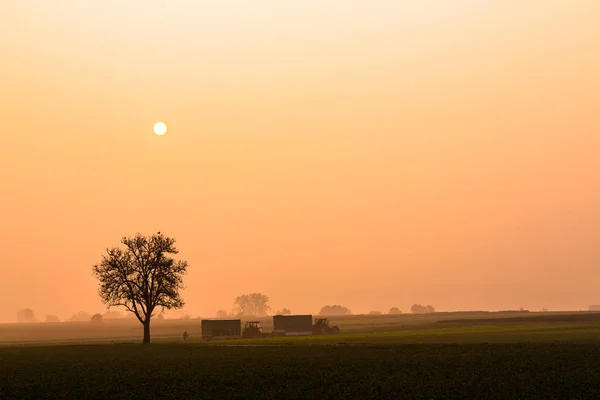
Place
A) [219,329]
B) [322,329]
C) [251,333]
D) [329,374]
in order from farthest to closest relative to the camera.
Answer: [322,329]
[251,333]
[219,329]
[329,374]

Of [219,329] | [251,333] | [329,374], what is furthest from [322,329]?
[329,374]

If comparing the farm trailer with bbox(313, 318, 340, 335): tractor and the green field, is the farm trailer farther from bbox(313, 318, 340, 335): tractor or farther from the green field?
the green field

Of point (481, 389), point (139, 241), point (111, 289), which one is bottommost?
point (481, 389)

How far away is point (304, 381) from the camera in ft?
151

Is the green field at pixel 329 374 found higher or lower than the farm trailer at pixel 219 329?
lower

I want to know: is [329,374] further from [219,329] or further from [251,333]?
[251,333]

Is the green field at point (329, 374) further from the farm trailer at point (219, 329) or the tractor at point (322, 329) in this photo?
the tractor at point (322, 329)

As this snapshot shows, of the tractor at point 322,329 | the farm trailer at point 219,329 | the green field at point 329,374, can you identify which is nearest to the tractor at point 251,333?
the farm trailer at point 219,329

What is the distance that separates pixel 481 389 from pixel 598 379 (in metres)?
8.26

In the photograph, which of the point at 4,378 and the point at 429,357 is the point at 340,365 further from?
the point at 4,378

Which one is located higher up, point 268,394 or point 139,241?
point 139,241

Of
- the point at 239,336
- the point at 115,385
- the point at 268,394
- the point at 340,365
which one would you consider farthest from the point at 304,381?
the point at 239,336

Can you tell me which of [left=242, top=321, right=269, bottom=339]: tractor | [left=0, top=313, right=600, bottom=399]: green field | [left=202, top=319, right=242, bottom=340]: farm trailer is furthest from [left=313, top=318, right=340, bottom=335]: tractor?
[left=0, top=313, right=600, bottom=399]: green field

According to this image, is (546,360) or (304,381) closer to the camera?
(304,381)
